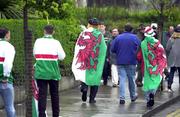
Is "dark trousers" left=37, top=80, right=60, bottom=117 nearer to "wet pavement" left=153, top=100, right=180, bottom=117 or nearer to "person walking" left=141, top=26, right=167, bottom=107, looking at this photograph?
"wet pavement" left=153, top=100, right=180, bottom=117

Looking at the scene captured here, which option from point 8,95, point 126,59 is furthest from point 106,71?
point 8,95

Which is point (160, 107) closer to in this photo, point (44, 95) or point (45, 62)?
point (44, 95)

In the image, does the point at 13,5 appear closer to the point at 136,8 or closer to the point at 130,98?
the point at 130,98

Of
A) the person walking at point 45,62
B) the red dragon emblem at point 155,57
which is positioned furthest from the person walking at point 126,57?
the person walking at point 45,62

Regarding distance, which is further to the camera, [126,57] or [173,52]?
[173,52]

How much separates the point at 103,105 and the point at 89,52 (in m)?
1.27

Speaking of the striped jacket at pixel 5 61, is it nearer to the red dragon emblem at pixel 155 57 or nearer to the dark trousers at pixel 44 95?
the dark trousers at pixel 44 95

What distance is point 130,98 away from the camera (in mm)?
15367

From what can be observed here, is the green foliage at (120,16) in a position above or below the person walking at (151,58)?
below

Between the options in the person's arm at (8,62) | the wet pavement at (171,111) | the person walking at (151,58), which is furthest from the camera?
the person walking at (151,58)

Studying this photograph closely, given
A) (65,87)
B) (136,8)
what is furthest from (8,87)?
(136,8)

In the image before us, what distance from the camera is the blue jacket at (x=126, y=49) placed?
14.4 meters

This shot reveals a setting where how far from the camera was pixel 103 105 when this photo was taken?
46.0ft

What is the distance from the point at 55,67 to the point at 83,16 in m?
15.6
